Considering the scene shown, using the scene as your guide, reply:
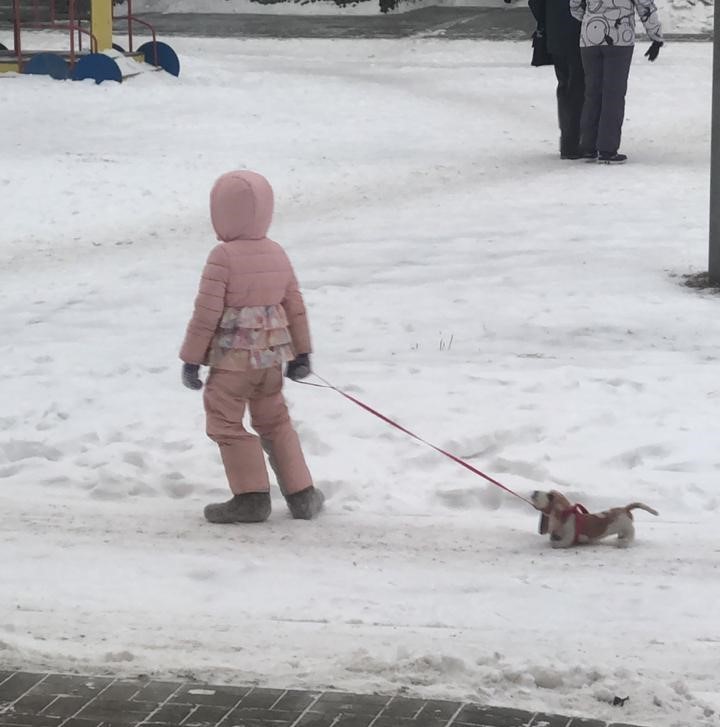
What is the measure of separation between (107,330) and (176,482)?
2.47 metres

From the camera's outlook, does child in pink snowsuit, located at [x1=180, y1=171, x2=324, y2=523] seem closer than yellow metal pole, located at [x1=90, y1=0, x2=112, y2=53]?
Yes

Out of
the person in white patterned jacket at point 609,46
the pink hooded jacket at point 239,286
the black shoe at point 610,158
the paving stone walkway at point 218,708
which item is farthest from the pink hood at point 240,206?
the black shoe at point 610,158

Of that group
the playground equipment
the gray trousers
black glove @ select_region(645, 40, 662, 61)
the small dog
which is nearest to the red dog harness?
Answer: the small dog

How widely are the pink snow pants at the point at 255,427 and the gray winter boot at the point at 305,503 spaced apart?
2cm

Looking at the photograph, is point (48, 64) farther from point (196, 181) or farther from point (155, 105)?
point (196, 181)

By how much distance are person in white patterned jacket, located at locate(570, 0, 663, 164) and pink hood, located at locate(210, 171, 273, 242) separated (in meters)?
7.93

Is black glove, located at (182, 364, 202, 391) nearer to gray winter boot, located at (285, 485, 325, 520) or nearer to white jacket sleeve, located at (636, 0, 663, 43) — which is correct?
gray winter boot, located at (285, 485, 325, 520)

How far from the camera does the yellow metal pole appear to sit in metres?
18.5

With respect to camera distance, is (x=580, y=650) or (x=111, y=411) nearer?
(x=580, y=650)

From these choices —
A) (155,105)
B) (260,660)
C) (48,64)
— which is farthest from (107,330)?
(48,64)

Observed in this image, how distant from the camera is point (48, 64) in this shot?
55.7 ft

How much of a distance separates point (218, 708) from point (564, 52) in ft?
33.5

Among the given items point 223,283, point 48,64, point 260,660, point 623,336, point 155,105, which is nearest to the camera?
point 260,660

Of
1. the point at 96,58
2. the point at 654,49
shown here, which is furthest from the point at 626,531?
the point at 96,58
